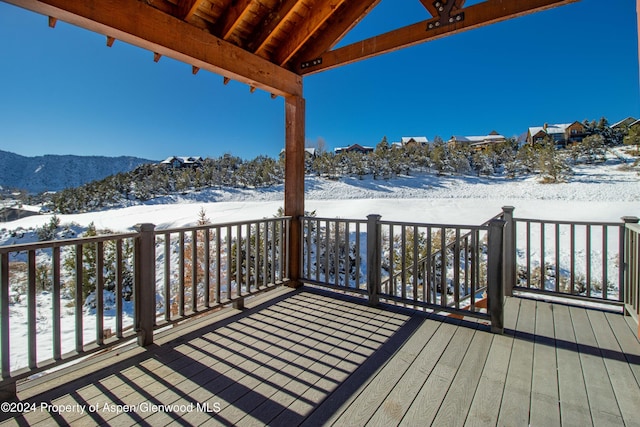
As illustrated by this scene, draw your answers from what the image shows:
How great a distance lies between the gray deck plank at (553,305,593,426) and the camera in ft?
5.17

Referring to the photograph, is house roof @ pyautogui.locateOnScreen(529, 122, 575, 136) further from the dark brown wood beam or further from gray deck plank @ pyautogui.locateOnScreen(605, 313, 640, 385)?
the dark brown wood beam

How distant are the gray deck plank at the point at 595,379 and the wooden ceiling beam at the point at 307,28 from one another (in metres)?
3.69

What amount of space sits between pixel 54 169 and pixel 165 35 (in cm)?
2339

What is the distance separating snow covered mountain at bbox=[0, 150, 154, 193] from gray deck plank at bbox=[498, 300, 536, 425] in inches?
780

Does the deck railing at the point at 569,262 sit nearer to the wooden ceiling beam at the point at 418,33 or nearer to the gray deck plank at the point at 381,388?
the gray deck plank at the point at 381,388

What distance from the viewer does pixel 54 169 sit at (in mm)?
19562

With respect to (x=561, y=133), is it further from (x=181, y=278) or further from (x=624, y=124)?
(x=181, y=278)

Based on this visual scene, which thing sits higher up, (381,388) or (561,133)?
(561,133)

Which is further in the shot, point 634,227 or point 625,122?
point 625,122

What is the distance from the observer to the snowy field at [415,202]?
10.5 metres

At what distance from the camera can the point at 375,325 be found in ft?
9.00

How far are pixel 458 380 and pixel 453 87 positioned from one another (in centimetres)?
1528

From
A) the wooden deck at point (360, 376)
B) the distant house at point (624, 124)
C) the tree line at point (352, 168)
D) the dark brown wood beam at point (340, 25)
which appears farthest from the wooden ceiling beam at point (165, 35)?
the distant house at point (624, 124)

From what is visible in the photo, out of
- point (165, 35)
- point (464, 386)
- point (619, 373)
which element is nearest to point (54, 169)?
point (165, 35)
